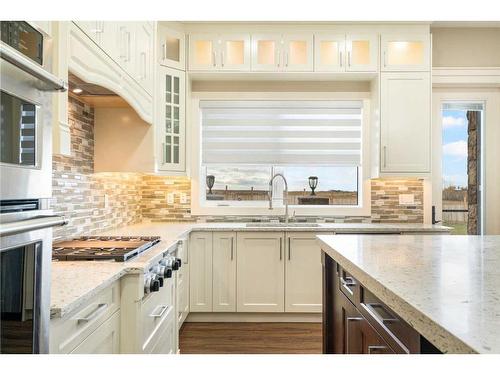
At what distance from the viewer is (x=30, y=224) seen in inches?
36.9

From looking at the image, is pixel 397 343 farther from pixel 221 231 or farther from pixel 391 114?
pixel 391 114

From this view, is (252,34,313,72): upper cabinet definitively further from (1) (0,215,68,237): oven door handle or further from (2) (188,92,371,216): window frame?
(1) (0,215,68,237): oven door handle

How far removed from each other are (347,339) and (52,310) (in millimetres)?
1230

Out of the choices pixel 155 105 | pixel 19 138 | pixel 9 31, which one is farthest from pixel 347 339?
pixel 155 105

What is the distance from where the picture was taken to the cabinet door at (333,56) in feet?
12.6

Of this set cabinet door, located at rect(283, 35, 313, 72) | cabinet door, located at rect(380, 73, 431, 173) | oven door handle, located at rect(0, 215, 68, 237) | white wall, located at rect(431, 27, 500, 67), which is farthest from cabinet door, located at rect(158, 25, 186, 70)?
oven door handle, located at rect(0, 215, 68, 237)

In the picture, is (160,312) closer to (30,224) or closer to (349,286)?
(349,286)

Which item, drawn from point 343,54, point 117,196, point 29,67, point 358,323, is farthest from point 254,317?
point 29,67

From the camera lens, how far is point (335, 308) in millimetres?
2061

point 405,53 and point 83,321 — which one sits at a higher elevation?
point 405,53

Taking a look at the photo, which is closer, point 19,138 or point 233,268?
point 19,138

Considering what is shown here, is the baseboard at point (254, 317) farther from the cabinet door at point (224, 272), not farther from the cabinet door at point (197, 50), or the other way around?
the cabinet door at point (197, 50)

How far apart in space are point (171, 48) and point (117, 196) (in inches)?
58.2

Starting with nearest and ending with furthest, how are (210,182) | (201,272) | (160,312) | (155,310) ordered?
(155,310)
(160,312)
(201,272)
(210,182)
